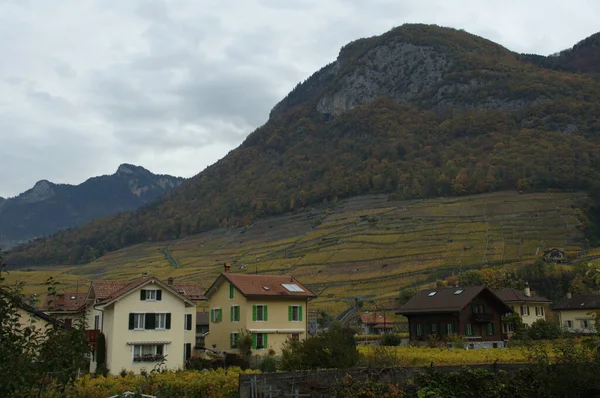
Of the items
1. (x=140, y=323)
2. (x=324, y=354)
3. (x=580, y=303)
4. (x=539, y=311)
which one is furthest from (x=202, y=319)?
(x=580, y=303)

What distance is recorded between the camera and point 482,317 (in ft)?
159

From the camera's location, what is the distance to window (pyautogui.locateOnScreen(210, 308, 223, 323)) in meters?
44.5

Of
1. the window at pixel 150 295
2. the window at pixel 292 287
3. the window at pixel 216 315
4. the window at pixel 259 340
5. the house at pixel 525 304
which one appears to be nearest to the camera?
the window at pixel 150 295

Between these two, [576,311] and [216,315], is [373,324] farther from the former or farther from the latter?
[216,315]

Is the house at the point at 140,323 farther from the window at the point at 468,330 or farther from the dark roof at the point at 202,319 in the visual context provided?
the window at the point at 468,330

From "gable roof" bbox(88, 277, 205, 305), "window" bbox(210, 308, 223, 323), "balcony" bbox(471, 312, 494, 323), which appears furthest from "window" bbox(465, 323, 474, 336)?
"gable roof" bbox(88, 277, 205, 305)

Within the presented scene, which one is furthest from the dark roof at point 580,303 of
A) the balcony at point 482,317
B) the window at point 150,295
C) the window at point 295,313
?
the window at point 150,295

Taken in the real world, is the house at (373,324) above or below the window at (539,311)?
below

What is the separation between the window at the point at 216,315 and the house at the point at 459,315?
1458 cm

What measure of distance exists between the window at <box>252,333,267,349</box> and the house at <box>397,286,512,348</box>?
1265cm

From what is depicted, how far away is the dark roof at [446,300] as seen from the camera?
47.2m

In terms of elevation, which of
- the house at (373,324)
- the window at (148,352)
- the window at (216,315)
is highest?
the window at (216,315)

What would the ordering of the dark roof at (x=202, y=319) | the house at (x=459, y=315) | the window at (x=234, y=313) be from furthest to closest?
the dark roof at (x=202, y=319)
the house at (x=459, y=315)
the window at (x=234, y=313)

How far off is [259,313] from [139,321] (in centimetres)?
863
